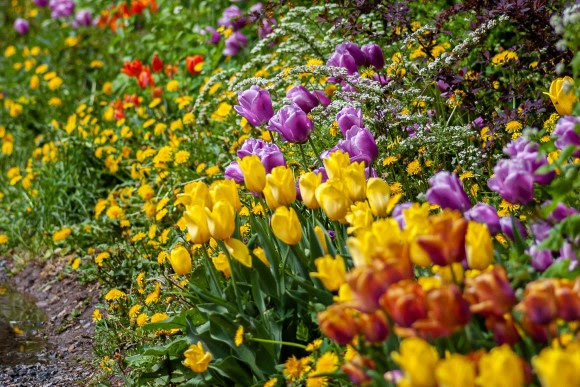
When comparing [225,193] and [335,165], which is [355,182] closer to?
[335,165]

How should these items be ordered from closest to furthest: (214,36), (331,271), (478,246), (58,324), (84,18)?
(478,246) → (331,271) → (58,324) → (214,36) → (84,18)

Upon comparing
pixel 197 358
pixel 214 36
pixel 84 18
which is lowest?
pixel 84 18

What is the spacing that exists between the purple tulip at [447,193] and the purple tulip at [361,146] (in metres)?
0.63

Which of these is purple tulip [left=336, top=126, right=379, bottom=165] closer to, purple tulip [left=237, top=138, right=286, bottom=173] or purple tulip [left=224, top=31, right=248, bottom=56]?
purple tulip [left=237, top=138, right=286, bottom=173]

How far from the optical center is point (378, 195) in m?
2.35

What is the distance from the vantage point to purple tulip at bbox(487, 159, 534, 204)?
2.11 m

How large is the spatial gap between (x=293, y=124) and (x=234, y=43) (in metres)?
2.83

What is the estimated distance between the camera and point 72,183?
540 centimetres

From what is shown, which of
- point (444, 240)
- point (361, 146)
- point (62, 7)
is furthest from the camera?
point (62, 7)

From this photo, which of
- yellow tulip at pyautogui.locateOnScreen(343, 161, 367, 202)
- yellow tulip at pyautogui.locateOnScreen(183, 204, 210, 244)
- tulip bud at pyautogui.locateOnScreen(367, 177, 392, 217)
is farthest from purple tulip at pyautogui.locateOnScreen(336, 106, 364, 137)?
yellow tulip at pyautogui.locateOnScreen(183, 204, 210, 244)

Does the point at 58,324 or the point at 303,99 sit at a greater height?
the point at 303,99

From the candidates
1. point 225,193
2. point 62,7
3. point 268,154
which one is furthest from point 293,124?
point 62,7

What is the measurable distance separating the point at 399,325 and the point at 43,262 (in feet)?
12.5

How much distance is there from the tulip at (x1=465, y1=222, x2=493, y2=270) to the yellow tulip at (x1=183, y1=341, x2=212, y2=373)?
2.68 ft
